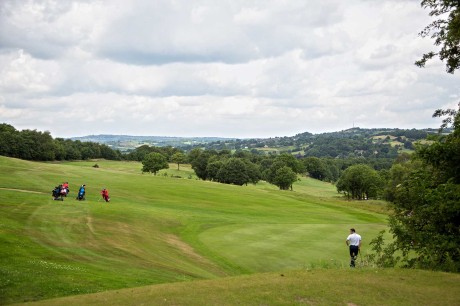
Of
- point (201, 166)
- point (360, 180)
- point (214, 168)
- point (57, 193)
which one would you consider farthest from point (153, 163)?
point (57, 193)

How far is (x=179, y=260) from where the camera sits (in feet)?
84.0

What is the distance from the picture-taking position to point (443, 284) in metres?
16.1

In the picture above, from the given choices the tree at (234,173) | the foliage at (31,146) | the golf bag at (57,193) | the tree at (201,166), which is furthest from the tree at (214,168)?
the golf bag at (57,193)

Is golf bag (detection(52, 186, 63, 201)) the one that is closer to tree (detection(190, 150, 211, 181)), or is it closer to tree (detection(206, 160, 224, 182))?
tree (detection(206, 160, 224, 182))

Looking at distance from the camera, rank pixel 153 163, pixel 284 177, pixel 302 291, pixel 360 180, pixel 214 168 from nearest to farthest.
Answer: pixel 302 291 → pixel 360 180 → pixel 153 163 → pixel 284 177 → pixel 214 168

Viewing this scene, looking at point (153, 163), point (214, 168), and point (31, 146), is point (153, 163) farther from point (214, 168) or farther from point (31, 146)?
point (31, 146)

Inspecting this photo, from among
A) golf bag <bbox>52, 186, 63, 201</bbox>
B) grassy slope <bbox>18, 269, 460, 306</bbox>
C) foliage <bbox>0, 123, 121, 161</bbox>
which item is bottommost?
grassy slope <bbox>18, 269, 460, 306</bbox>

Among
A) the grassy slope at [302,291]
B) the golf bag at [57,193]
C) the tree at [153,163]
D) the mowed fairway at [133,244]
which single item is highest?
the tree at [153,163]

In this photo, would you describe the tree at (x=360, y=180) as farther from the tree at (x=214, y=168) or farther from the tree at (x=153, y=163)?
the tree at (x=153, y=163)

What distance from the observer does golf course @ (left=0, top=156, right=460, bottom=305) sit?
14.6 meters

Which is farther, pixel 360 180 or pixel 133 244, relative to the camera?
pixel 360 180

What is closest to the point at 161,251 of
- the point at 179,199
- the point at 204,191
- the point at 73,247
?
the point at 73,247

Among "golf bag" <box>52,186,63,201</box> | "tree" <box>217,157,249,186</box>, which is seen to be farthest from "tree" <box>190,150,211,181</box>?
"golf bag" <box>52,186,63,201</box>

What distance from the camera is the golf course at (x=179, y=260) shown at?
48.0ft
